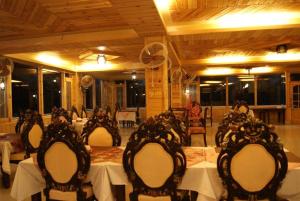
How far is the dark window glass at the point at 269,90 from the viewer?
45.1 feet

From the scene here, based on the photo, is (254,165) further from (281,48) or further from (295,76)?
(295,76)

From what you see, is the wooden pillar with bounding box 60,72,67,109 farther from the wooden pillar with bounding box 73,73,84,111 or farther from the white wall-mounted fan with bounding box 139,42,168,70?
the white wall-mounted fan with bounding box 139,42,168,70

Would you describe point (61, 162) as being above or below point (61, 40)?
below

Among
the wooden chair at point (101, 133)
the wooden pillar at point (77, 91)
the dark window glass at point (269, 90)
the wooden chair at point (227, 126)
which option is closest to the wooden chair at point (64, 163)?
the wooden chair at point (101, 133)

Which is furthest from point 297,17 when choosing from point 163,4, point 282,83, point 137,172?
point 282,83

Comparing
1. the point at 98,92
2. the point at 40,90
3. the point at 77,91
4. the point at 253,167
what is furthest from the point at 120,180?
the point at 98,92

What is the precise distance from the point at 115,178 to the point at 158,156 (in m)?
0.49

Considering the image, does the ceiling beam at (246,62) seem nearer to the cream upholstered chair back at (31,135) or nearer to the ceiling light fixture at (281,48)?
the ceiling light fixture at (281,48)

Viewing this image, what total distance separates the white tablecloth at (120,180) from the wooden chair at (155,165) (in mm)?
165

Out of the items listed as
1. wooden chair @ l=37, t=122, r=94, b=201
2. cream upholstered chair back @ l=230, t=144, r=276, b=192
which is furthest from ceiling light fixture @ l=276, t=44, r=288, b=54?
wooden chair @ l=37, t=122, r=94, b=201

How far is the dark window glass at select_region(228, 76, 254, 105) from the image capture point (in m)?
13.9

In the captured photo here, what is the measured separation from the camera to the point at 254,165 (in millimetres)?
2104

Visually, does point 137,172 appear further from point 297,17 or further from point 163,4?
point 297,17

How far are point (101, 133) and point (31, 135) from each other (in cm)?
139
